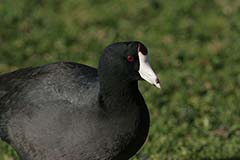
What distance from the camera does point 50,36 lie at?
472 inches


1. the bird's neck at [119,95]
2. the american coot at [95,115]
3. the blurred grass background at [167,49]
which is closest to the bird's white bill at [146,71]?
the american coot at [95,115]

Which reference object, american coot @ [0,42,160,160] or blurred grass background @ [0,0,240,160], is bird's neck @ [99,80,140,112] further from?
blurred grass background @ [0,0,240,160]

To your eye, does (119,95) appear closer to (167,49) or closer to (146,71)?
(146,71)

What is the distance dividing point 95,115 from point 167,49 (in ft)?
19.0

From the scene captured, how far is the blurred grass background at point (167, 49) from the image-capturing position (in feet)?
28.4

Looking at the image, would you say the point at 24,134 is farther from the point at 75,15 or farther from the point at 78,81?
the point at 75,15

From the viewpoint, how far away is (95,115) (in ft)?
19.9

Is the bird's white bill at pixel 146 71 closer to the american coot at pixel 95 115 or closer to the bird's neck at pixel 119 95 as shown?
the american coot at pixel 95 115

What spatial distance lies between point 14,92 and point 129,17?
6.47 meters

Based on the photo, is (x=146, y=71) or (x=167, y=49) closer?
(x=146, y=71)

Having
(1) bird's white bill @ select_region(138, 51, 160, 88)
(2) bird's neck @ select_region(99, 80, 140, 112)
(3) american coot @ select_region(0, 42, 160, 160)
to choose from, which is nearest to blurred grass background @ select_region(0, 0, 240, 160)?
(3) american coot @ select_region(0, 42, 160, 160)

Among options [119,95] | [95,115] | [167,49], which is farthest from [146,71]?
[167,49]

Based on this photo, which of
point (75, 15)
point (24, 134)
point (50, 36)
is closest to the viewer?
point (24, 134)

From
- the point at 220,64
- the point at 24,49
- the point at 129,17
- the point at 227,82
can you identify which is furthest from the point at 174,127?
the point at 129,17
